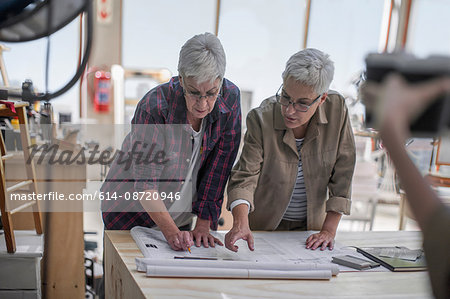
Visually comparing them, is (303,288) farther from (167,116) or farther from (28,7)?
(28,7)

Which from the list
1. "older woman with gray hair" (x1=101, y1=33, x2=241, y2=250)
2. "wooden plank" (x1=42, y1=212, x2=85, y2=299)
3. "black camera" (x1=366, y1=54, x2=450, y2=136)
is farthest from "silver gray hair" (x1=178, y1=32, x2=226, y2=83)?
"wooden plank" (x1=42, y1=212, x2=85, y2=299)

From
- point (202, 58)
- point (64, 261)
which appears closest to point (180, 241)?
point (202, 58)

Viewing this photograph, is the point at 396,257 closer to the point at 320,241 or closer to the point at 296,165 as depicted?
the point at 320,241

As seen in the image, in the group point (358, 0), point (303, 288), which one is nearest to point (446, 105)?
point (303, 288)

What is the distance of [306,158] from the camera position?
4.47 ft

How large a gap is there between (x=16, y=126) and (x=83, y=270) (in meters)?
0.87

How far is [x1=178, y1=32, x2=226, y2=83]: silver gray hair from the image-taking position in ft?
3.54

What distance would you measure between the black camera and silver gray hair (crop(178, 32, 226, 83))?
2.56 ft

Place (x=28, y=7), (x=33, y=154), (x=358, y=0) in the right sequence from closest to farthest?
1. (x=28, y=7)
2. (x=358, y=0)
3. (x=33, y=154)

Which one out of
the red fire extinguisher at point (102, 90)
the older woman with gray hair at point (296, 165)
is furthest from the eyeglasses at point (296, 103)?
the red fire extinguisher at point (102, 90)

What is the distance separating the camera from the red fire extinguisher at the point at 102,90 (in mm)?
5105

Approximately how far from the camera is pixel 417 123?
333 millimetres

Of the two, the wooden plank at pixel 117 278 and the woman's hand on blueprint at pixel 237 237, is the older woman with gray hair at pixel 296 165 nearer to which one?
the woman's hand on blueprint at pixel 237 237

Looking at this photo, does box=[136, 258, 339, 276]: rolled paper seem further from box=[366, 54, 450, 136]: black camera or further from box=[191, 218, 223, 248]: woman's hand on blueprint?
box=[366, 54, 450, 136]: black camera
